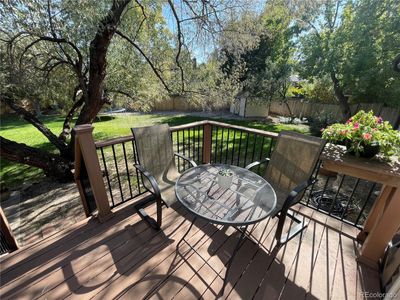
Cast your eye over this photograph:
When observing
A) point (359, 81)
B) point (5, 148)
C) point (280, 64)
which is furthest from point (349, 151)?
point (280, 64)

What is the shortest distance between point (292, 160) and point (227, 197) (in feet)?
2.90

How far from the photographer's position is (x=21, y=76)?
366cm

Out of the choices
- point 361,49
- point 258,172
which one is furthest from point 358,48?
point 258,172

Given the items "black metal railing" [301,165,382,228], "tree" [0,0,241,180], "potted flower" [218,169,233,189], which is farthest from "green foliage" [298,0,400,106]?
"potted flower" [218,169,233,189]

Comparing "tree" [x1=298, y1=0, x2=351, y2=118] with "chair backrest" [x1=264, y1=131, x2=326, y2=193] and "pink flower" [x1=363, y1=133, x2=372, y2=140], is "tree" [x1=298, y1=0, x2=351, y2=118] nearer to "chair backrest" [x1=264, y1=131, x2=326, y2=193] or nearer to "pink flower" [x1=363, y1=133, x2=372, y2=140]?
"chair backrest" [x1=264, y1=131, x2=326, y2=193]

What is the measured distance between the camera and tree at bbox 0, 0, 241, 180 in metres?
2.76

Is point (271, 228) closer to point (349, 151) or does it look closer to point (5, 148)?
point (349, 151)

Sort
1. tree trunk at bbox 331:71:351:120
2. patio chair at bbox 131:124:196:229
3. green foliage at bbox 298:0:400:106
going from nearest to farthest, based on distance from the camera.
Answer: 1. patio chair at bbox 131:124:196:229
2. green foliage at bbox 298:0:400:106
3. tree trunk at bbox 331:71:351:120

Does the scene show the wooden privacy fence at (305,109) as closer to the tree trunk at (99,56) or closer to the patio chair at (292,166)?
the tree trunk at (99,56)

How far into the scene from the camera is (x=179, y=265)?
5.45 ft

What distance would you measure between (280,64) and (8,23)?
11044mm

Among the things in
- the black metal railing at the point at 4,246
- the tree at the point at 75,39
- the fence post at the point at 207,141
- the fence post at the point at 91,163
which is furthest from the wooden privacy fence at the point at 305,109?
the black metal railing at the point at 4,246

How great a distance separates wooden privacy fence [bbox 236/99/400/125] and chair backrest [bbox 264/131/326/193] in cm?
922

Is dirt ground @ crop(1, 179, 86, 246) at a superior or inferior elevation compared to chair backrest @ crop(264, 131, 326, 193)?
inferior
